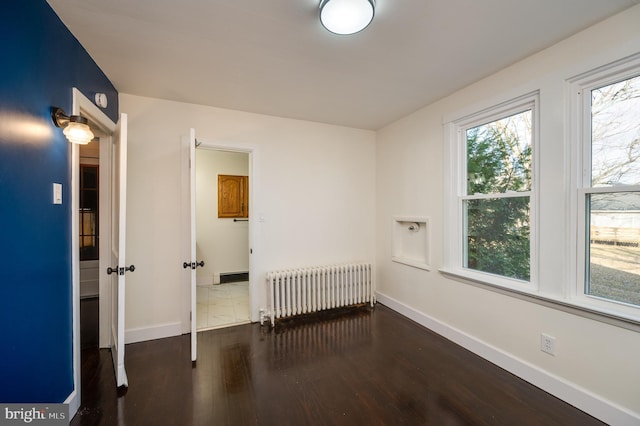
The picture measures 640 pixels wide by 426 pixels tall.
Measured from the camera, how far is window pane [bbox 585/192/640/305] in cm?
158

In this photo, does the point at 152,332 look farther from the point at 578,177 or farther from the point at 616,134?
the point at 616,134

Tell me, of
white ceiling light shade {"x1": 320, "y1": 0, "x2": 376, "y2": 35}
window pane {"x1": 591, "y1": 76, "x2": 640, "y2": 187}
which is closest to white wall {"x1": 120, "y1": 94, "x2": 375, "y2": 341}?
white ceiling light shade {"x1": 320, "y1": 0, "x2": 376, "y2": 35}

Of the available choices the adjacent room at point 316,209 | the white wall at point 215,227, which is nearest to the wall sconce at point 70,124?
the adjacent room at point 316,209

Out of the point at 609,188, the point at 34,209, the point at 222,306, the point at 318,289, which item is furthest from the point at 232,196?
the point at 609,188

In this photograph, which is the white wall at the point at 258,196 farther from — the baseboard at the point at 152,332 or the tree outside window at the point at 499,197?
the tree outside window at the point at 499,197

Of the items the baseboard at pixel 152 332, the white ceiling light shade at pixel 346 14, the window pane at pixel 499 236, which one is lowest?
the baseboard at pixel 152 332

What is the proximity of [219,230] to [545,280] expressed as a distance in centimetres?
459

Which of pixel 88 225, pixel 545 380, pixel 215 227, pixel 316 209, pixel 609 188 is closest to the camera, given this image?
pixel 609 188

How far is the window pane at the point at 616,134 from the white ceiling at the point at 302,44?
19.0 inches

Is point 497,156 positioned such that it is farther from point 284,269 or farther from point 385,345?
point 284,269

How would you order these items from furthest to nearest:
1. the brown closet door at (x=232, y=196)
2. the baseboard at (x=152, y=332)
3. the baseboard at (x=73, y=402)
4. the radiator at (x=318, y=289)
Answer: the brown closet door at (x=232, y=196), the radiator at (x=318, y=289), the baseboard at (x=152, y=332), the baseboard at (x=73, y=402)

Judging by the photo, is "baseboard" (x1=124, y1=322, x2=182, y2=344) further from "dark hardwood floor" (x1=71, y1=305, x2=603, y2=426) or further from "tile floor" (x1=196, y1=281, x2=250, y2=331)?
"tile floor" (x1=196, y1=281, x2=250, y2=331)

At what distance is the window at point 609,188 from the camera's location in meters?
1.58

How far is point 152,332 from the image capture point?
2646 millimetres
